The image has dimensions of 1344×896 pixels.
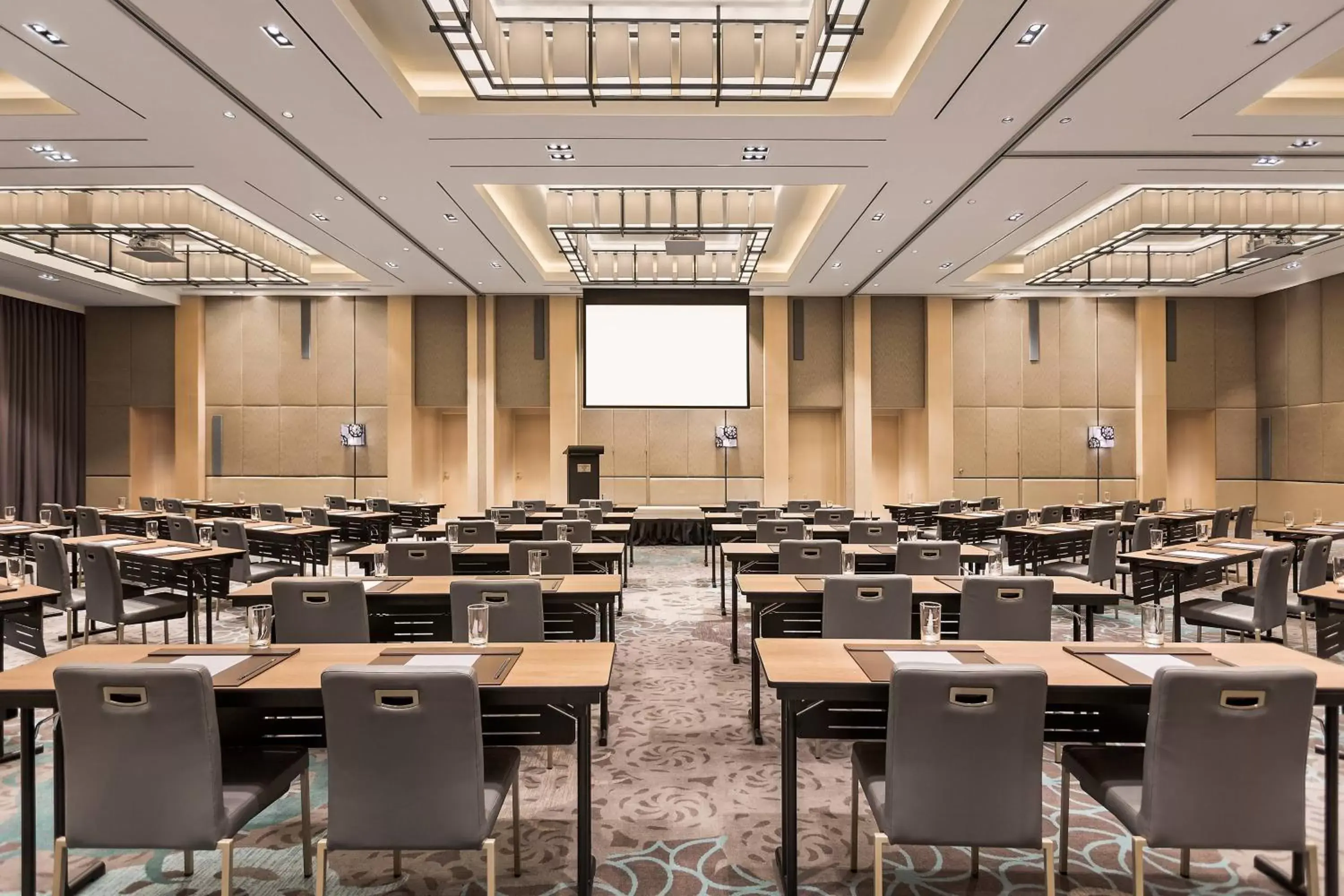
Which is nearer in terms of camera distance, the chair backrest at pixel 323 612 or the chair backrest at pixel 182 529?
the chair backrest at pixel 323 612

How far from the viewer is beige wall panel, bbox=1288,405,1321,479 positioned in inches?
523

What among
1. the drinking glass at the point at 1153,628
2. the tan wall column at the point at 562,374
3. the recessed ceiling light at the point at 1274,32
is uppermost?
the recessed ceiling light at the point at 1274,32

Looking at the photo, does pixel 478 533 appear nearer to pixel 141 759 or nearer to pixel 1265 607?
pixel 141 759

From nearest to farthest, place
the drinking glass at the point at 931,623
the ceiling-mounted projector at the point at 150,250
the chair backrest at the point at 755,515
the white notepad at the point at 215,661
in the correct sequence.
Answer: the white notepad at the point at 215,661 < the drinking glass at the point at 931,623 < the chair backrest at the point at 755,515 < the ceiling-mounted projector at the point at 150,250

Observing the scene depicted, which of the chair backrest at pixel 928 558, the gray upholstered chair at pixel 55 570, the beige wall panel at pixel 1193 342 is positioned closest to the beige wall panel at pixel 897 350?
the beige wall panel at pixel 1193 342

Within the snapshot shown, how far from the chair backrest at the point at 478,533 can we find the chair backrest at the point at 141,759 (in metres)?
4.31

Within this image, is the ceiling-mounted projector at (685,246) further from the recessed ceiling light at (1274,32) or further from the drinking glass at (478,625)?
the drinking glass at (478,625)

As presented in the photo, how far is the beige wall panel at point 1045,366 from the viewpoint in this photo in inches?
586

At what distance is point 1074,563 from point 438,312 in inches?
475

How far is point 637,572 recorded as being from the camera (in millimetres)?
9914

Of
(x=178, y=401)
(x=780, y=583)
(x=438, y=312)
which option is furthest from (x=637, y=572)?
(x=178, y=401)

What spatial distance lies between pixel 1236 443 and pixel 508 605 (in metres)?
16.5

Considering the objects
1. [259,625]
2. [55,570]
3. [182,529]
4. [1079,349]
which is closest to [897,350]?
[1079,349]

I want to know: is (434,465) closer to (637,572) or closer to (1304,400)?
(637,572)
